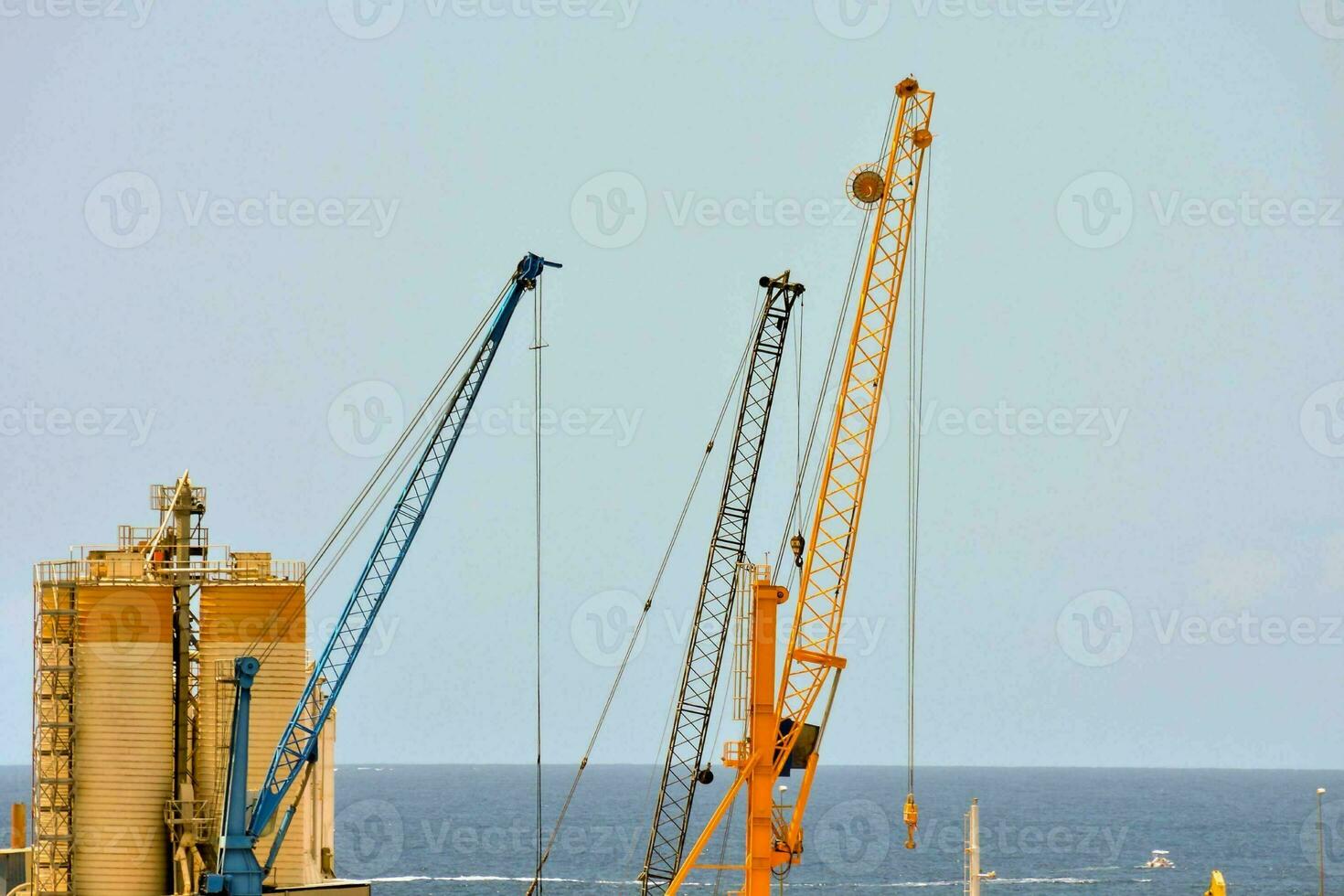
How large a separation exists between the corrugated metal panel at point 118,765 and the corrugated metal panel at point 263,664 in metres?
2.22

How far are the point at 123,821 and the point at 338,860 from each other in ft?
397

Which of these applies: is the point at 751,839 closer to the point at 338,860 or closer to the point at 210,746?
the point at 210,746

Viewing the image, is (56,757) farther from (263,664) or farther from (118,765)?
(263,664)

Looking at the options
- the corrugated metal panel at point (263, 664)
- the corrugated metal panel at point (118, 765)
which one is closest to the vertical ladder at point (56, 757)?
the corrugated metal panel at point (118, 765)

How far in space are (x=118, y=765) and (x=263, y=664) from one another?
6712mm

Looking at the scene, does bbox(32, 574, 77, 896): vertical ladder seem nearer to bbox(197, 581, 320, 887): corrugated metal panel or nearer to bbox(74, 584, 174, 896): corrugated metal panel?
bbox(74, 584, 174, 896): corrugated metal panel

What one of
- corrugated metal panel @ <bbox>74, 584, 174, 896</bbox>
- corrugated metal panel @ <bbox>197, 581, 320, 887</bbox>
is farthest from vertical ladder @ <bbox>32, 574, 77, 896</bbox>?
corrugated metal panel @ <bbox>197, 581, 320, 887</bbox>

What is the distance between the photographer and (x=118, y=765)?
77688mm

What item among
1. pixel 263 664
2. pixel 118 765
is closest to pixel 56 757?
pixel 118 765

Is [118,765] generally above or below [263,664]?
below

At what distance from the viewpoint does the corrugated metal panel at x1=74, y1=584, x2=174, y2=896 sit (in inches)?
3056

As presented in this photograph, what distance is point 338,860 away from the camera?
19562 centimetres

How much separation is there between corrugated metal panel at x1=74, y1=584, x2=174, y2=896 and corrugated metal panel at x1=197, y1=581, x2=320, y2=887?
222cm

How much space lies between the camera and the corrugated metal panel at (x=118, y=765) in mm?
77625
